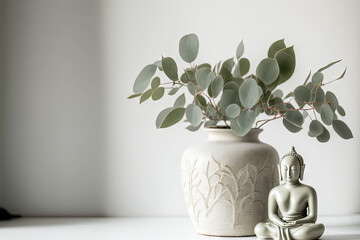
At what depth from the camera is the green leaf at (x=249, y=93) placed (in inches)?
43.4

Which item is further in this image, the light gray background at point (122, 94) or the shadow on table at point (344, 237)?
the light gray background at point (122, 94)

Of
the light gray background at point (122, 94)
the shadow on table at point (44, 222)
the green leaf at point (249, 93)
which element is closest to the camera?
the green leaf at point (249, 93)

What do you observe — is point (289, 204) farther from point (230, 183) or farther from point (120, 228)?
point (120, 228)

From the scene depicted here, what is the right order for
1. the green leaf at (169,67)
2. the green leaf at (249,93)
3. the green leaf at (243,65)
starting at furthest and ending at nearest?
the green leaf at (243,65), the green leaf at (169,67), the green leaf at (249,93)

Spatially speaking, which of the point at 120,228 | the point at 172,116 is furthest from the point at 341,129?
the point at 120,228

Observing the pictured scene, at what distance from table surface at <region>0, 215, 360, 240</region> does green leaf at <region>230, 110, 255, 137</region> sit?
28 centimetres

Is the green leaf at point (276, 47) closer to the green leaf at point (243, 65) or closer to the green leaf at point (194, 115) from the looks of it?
the green leaf at point (243, 65)

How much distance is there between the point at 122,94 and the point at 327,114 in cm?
70

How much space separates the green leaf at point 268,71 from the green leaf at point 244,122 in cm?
8

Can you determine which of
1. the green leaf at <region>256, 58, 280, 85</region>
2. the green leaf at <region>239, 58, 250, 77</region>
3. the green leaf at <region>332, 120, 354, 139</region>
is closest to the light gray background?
the green leaf at <region>239, 58, 250, 77</region>

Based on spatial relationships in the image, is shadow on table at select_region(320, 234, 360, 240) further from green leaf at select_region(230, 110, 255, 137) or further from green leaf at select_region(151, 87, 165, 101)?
green leaf at select_region(151, 87, 165, 101)

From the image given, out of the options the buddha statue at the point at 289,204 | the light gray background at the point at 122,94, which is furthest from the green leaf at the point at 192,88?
the light gray background at the point at 122,94

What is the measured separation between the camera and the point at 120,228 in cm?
143

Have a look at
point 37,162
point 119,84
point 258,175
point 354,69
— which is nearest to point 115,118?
point 119,84
